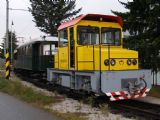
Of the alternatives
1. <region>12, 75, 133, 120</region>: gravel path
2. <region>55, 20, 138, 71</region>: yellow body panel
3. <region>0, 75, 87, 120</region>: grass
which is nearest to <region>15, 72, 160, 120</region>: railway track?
<region>12, 75, 133, 120</region>: gravel path

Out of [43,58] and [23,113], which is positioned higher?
[43,58]

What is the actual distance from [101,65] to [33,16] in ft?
142

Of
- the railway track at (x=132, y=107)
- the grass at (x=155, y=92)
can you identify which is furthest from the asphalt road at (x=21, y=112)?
the grass at (x=155, y=92)

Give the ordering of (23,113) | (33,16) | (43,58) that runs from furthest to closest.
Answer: (33,16)
(43,58)
(23,113)

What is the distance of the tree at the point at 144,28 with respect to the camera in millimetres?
17859

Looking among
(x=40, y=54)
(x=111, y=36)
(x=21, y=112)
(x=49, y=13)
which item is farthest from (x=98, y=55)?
(x=49, y=13)

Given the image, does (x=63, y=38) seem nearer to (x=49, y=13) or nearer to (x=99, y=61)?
(x=99, y=61)

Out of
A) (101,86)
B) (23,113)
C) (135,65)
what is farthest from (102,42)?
(23,113)

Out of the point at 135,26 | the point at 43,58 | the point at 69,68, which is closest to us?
the point at 69,68

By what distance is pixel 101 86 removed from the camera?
1410 cm

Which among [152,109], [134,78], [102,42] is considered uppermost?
[102,42]

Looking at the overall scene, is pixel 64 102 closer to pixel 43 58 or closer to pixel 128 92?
pixel 128 92

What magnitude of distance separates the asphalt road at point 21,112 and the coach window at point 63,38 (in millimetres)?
3565

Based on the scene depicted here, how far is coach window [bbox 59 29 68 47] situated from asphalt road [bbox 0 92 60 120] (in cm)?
357
